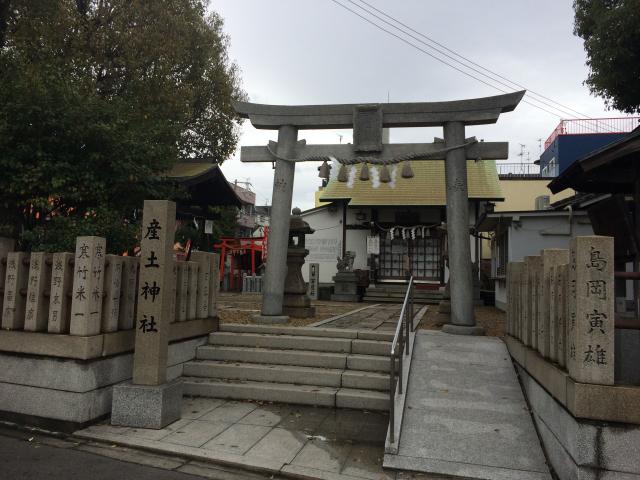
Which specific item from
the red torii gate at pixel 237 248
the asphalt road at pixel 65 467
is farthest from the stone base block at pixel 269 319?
the red torii gate at pixel 237 248

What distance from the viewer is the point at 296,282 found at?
1060cm

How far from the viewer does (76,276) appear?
5.56 metres

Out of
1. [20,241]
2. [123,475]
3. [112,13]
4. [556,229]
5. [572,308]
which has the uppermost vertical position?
[112,13]

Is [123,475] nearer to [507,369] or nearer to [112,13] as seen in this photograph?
[507,369]

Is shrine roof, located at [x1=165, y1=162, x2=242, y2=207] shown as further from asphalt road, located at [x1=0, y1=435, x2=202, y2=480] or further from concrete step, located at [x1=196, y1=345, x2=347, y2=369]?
asphalt road, located at [x1=0, y1=435, x2=202, y2=480]

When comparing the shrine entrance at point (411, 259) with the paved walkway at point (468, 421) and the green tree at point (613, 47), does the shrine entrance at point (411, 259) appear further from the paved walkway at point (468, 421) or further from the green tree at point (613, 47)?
the paved walkway at point (468, 421)

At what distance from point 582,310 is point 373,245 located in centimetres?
1634

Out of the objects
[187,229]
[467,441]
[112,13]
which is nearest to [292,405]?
[467,441]

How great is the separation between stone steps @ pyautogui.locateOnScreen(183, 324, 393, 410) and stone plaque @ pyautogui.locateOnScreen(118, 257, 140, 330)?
52.6 inches

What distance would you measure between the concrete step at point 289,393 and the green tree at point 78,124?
296 centimetres

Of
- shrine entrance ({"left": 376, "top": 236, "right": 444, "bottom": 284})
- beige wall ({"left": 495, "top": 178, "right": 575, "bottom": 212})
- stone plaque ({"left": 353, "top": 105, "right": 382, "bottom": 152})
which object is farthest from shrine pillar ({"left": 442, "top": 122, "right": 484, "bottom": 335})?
beige wall ({"left": 495, "top": 178, "right": 575, "bottom": 212})

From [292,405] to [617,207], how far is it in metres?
4.72

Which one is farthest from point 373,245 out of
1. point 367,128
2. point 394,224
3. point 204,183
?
point 367,128

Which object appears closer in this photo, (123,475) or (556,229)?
(123,475)
